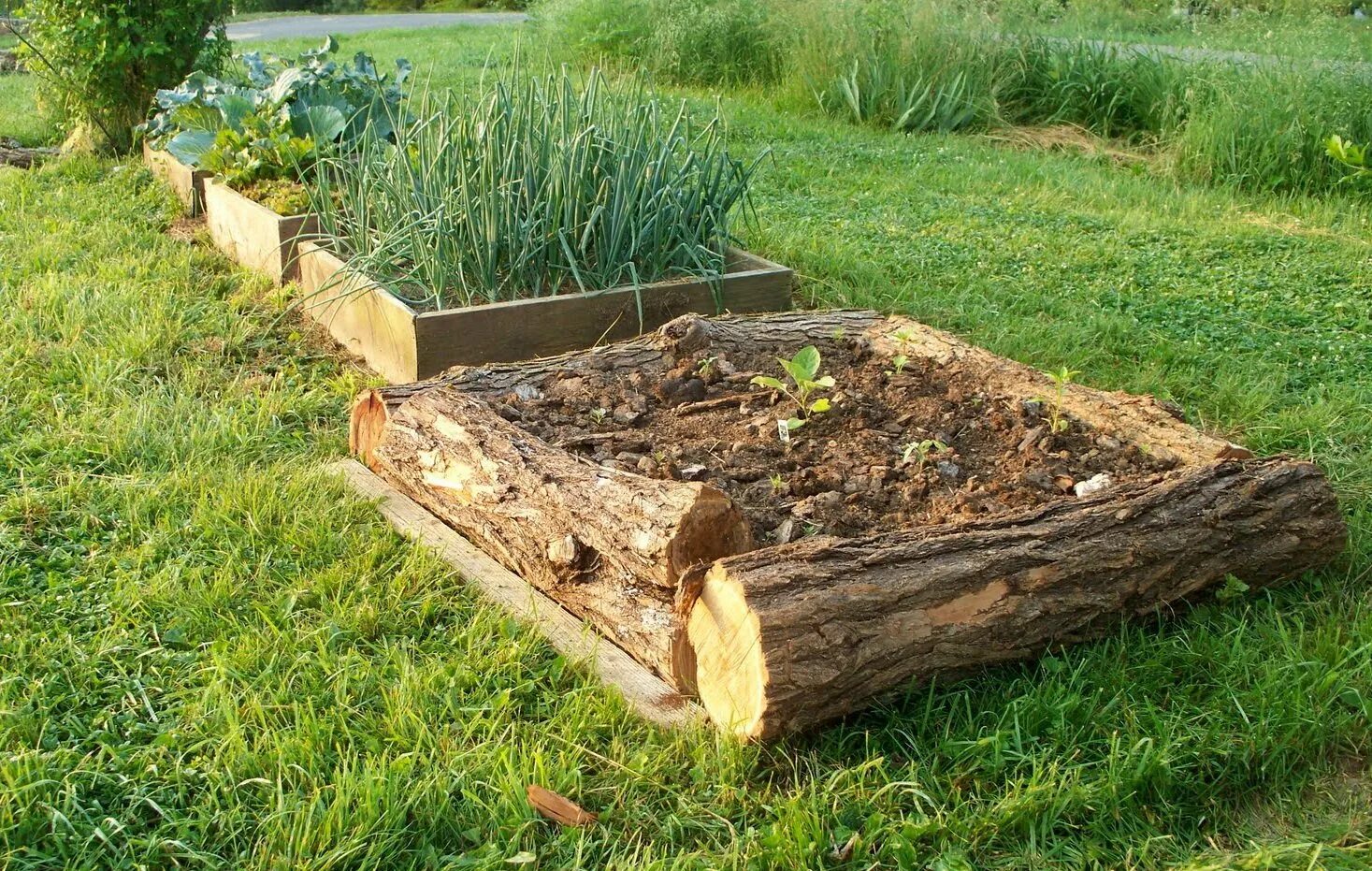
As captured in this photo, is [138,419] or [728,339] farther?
[728,339]

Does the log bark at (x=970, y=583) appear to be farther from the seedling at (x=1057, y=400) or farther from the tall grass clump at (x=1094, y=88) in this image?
the tall grass clump at (x=1094, y=88)

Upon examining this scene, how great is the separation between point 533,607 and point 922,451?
1.07 m

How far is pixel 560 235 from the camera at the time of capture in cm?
402

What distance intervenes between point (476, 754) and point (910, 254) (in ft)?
12.2

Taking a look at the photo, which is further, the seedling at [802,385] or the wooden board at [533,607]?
the seedling at [802,385]

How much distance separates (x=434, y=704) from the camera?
2363 millimetres

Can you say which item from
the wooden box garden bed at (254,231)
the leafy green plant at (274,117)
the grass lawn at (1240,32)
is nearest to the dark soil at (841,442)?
the wooden box garden bed at (254,231)

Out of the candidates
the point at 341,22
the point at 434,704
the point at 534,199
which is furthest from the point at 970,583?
the point at 341,22

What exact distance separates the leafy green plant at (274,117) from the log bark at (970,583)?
11.4 ft

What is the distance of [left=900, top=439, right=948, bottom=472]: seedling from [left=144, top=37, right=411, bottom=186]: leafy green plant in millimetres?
2963

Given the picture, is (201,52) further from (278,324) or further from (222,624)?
(222,624)

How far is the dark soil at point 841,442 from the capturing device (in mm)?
2889

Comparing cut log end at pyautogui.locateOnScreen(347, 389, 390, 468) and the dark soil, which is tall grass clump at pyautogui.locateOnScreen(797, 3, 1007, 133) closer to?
the dark soil

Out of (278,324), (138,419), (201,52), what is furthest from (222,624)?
(201,52)
